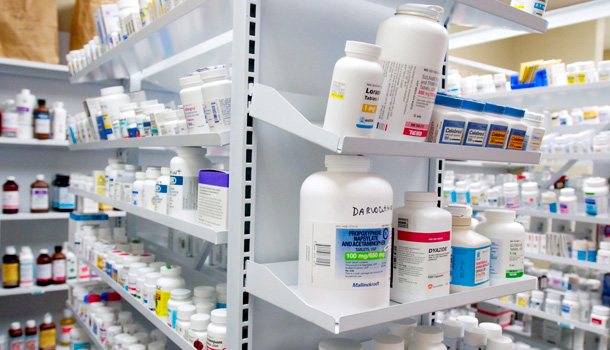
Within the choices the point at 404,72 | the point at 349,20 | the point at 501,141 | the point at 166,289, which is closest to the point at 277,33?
the point at 349,20

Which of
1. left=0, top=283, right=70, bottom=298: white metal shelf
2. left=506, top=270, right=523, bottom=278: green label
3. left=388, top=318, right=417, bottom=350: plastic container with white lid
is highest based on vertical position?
left=506, top=270, right=523, bottom=278: green label

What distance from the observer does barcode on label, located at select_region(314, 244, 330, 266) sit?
88 cm

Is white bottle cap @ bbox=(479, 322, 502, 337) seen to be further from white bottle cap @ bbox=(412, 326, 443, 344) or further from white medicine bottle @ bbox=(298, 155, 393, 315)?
white medicine bottle @ bbox=(298, 155, 393, 315)

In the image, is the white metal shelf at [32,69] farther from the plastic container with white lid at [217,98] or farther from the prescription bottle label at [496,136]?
the prescription bottle label at [496,136]

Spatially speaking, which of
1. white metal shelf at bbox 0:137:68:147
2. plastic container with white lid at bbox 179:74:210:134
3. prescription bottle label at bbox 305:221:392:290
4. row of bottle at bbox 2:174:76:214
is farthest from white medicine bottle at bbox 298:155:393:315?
row of bottle at bbox 2:174:76:214

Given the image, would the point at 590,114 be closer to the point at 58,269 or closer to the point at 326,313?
the point at 326,313

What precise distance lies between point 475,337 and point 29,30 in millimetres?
3399

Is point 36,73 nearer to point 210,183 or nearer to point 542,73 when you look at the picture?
point 210,183

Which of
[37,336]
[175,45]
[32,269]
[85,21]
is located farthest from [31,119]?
[175,45]

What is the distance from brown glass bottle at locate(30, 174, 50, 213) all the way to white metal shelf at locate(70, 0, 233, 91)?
1042 millimetres

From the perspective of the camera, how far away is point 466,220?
3.71 feet

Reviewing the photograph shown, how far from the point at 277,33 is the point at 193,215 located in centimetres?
64

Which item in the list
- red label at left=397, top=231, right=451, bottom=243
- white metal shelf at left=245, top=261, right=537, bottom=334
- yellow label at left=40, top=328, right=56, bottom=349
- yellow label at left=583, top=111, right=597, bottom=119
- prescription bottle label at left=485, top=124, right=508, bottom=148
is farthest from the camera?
yellow label at left=583, top=111, right=597, bottom=119

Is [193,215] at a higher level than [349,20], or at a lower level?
lower
